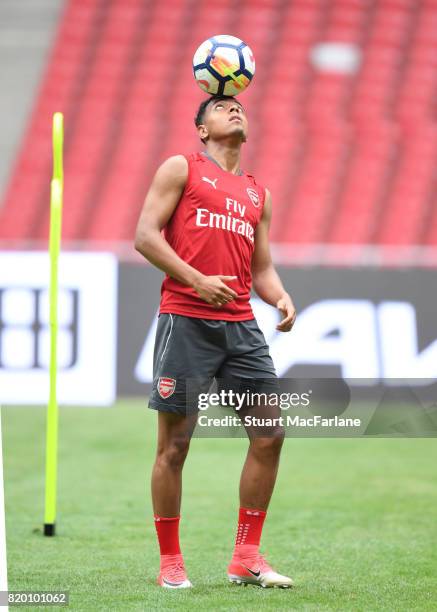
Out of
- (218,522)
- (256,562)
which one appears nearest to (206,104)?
(256,562)

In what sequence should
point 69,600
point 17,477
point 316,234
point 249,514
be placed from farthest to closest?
point 316,234, point 17,477, point 249,514, point 69,600

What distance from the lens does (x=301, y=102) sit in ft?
47.4

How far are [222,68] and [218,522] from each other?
2279mm

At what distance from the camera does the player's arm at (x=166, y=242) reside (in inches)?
129

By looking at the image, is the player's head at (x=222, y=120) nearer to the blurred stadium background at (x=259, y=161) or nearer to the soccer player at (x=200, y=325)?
the soccer player at (x=200, y=325)

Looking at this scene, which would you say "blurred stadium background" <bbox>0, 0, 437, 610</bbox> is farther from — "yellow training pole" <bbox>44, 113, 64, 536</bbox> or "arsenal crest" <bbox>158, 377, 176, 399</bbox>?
"arsenal crest" <bbox>158, 377, 176, 399</bbox>

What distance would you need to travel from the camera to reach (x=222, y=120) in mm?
3555

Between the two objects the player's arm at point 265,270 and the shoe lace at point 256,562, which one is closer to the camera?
the shoe lace at point 256,562

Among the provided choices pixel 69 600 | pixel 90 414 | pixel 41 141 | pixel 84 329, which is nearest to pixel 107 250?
pixel 84 329

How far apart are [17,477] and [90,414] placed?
2548 mm

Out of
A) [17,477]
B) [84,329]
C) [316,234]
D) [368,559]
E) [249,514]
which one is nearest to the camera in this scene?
[249,514]

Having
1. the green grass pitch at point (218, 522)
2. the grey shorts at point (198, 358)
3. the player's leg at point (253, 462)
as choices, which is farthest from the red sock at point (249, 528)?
the grey shorts at point (198, 358)

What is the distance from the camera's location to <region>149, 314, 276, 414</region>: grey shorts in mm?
3355

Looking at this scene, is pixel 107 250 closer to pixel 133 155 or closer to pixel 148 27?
pixel 133 155
